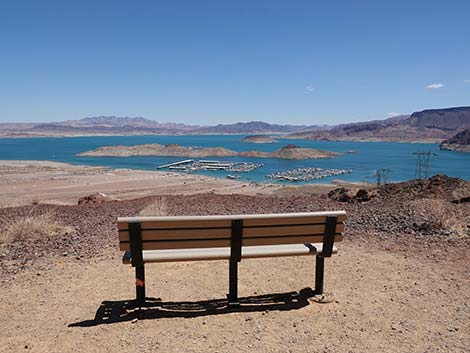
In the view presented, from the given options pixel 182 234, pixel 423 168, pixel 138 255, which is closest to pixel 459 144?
pixel 423 168

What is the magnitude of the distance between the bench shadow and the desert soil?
0.04 ft

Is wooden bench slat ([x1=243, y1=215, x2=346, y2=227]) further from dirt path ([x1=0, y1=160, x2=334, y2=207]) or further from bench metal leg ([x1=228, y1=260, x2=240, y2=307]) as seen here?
dirt path ([x1=0, y1=160, x2=334, y2=207])

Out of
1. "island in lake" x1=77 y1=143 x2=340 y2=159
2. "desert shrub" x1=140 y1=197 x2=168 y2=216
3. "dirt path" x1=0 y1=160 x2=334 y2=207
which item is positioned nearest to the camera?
"desert shrub" x1=140 y1=197 x2=168 y2=216

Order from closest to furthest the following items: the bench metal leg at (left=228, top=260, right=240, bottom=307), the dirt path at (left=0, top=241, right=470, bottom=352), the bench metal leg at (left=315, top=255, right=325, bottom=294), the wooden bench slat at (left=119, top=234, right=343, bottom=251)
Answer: the dirt path at (left=0, top=241, right=470, bottom=352) → the wooden bench slat at (left=119, top=234, right=343, bottom=251) → the bench metal leg at (left=228, top=260, right=240, bottom=307) → the bench metal leg at (left=315, top=255, right=325, bottom=294)

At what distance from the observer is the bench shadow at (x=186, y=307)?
3.91 m

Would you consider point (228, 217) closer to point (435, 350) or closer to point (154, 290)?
point (154, 290)

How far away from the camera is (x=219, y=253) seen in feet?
13.4

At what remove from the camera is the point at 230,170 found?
209 feet

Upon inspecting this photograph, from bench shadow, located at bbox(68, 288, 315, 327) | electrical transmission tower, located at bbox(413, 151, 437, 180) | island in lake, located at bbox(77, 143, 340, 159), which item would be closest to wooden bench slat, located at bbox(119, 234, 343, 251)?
bench shadow, located at bbox(68, 288, 315, 327)

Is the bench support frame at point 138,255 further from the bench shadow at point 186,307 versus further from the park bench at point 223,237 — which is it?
the bench shadow at point 186,307

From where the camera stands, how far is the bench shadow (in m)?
3.91

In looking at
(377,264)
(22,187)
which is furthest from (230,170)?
(377,264)

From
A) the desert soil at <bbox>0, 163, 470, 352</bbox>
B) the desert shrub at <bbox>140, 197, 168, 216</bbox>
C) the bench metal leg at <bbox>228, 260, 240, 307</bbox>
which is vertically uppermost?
the bench metal leg at <bbox>228, 260, 240, 307</bbox>

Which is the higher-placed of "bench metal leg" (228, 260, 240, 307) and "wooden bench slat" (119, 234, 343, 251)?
"wooden bench slat" (119, 234, 343, 251)
